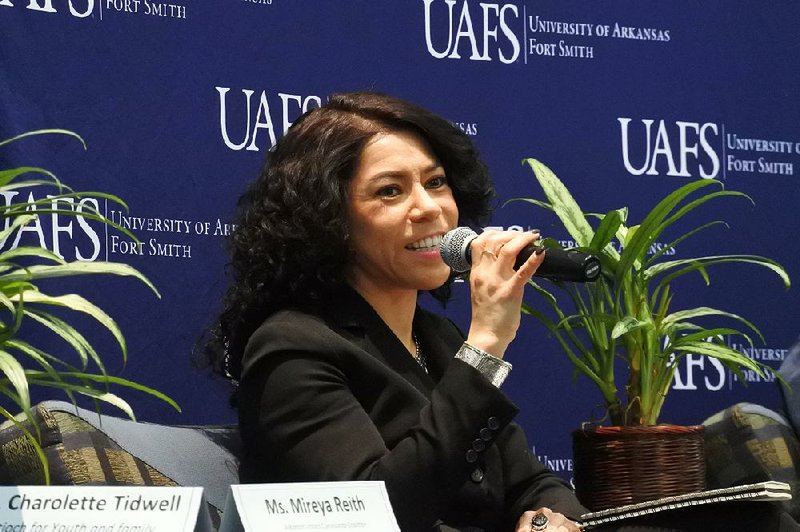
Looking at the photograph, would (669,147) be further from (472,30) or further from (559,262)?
(559,262)

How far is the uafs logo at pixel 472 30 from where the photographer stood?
3.31 m

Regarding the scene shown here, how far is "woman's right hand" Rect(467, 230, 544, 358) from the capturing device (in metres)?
2.21

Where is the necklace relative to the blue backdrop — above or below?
below

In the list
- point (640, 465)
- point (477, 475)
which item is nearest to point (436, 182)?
point (477, 475)

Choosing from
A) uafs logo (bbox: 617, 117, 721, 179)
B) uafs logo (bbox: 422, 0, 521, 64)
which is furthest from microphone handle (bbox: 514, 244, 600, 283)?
uafs logo (bbox: 617, 117, 721, 179)

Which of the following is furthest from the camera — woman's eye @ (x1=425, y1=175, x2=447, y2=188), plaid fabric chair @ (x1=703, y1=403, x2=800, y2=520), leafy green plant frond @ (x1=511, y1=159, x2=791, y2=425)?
plaid fabric chair @ (x1=703, y1=403, x2=800, y2=520)

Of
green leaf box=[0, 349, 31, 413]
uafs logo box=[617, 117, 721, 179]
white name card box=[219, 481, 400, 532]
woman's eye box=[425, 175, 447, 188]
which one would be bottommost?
white name card box=[219, 481, 400, 532]

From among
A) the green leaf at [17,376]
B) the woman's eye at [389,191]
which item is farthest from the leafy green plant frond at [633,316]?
the green leaf at [17,376]

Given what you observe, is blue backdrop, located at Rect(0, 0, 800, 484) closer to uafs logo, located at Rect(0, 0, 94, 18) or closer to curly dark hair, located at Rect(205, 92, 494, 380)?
uafs logo, located at Rect(0, 0, 94, 18)

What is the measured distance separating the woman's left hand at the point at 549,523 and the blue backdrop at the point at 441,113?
2.91 ft

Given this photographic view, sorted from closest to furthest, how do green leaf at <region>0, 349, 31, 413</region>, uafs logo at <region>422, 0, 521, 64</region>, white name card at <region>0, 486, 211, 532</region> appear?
white name card at <region>0, 486, 211, 532</region>
green leaf at <region>0, 349, 31, 413</region>
uafs logo at <region>422, 0, 521, 64</region>

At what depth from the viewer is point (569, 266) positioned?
6.88ft

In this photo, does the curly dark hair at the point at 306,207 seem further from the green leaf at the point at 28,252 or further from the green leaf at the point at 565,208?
Answer: the green leaf at the point at 28,252

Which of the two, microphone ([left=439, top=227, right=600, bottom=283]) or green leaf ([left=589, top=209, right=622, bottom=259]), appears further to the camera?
green leaf ([left=589, top=209, right=622, bottom=259])
